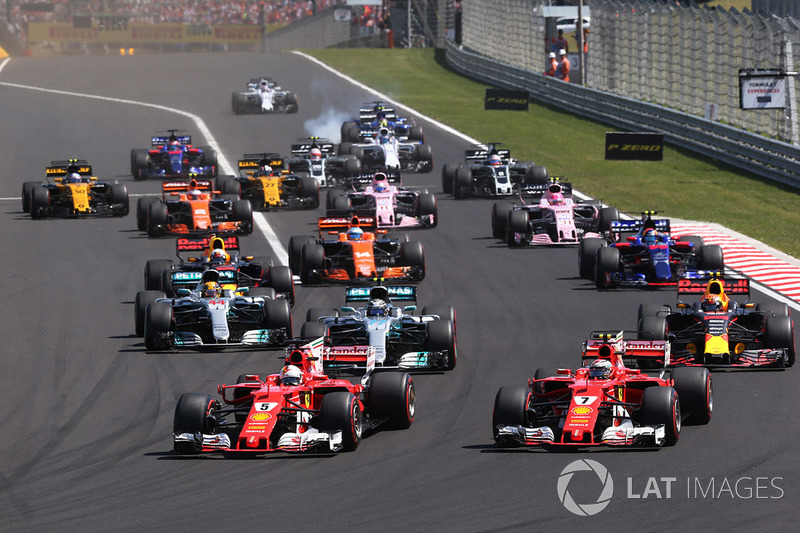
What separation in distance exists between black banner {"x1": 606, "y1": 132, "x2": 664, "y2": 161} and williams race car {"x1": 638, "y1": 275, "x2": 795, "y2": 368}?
27149 millimetres

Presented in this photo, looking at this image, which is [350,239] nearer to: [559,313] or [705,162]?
[559,313]

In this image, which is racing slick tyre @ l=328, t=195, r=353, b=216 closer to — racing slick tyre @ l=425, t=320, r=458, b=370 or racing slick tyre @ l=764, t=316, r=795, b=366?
racing slick tyre @ l=425, t=320, r=458, b=370

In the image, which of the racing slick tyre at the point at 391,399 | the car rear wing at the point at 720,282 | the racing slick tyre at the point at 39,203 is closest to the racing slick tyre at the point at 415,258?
the car rear wing at the point at 720,282

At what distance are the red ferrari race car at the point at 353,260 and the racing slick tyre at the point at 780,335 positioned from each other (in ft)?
35.1

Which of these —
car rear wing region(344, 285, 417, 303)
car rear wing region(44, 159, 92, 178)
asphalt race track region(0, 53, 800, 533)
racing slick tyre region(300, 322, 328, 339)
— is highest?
car rear wing region(44, 159, 92, 178)

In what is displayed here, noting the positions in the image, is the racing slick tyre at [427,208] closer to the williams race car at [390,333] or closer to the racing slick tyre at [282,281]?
the racing slick tyre at [282,281]

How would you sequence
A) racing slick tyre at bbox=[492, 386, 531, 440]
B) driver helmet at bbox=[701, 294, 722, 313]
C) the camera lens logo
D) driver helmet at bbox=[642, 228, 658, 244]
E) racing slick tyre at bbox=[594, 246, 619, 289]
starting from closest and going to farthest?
1. the camera lens logo
2. racing slick tyre at bbox=[492, 386, 531, 440]
3. driver helmet at bbox=[701, 294, 722, 313]
4. racing slick tyre at bbox=[594, 246, 619, 289]
5. driver helmet at bbox=[642, 228, 658, 244]

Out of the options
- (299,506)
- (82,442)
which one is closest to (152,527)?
(299,506)

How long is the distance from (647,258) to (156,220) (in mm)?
14089

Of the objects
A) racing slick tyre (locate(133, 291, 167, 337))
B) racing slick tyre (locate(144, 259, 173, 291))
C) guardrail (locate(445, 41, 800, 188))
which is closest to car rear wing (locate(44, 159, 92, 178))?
racing slick tyre (locate(144, 259, 173, 291))

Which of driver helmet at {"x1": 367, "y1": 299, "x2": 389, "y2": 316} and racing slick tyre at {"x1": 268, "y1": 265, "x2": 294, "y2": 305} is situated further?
racing slick tyre at {"x1": 268, "y1": 265, "x2": 294, "y2": 305}

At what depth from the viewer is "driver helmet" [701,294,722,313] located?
83.9ft

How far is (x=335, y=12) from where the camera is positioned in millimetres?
112312

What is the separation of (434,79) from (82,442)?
6247cm
